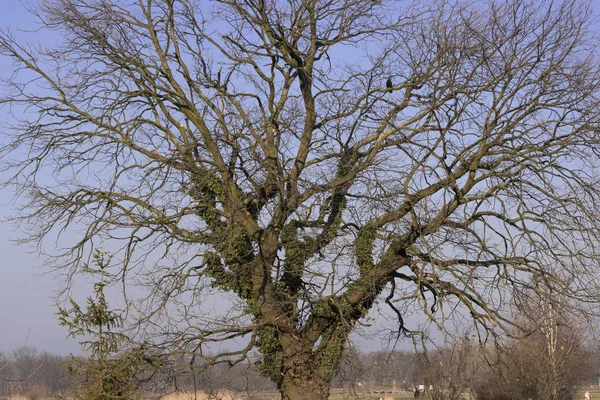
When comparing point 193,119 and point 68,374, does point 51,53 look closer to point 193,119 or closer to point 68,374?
point 193,119

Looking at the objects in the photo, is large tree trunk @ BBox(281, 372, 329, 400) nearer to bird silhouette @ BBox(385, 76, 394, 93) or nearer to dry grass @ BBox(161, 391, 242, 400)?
dry grass @ BBox(161, 391, 242, 400)

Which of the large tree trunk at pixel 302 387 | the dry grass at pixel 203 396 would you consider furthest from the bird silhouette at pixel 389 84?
the dry grass at pixel 203 396

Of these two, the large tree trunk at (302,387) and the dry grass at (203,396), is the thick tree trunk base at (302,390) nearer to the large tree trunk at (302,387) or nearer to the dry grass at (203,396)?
the large tree trunk at (302,387)

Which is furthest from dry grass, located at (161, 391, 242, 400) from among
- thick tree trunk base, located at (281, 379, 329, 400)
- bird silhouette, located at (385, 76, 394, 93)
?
bird silhouette, located at (385, 76, 394, 93)

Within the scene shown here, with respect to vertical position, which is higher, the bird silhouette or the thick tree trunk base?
the bird silhouette

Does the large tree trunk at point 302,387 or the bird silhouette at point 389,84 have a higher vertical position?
the bird silhouette at point 389,84

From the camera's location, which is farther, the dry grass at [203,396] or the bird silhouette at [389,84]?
the bird silhouette at [389,84]

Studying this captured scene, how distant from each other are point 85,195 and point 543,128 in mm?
7897

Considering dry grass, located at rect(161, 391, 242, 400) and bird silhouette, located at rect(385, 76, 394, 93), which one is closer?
dry grass, located at rect(161, 391, 242, 400)

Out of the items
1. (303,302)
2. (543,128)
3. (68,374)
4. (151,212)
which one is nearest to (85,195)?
(151,212)

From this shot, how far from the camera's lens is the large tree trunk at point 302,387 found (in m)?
13.0

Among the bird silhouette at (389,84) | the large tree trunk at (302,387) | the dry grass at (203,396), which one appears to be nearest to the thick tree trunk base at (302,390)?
the large tree trunk at (302,387)

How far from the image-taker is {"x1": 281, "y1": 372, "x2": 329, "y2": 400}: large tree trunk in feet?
42.5

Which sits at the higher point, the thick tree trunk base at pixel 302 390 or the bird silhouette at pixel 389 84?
the bird silhouette at pixel 389 84
